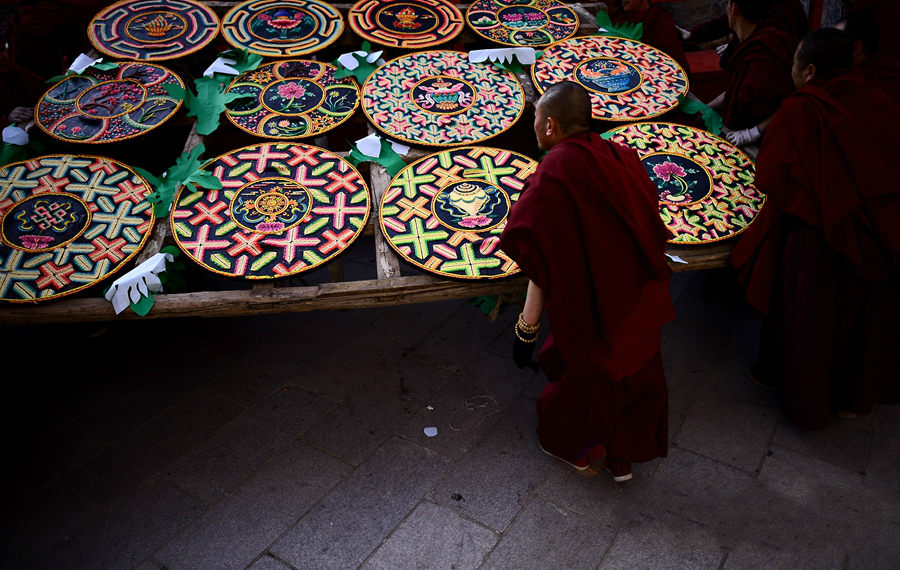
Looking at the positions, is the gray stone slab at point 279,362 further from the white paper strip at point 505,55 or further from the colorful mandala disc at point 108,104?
the white paper strip at point 505,55

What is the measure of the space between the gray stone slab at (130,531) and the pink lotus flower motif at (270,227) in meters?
1.20

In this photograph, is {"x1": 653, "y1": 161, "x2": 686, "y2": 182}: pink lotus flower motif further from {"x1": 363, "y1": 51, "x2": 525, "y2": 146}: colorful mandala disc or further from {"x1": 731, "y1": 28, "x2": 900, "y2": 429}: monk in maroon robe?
{"x1": 363, "y1": 51, "x2": 525, "y2": 146}: colorful mandala disc

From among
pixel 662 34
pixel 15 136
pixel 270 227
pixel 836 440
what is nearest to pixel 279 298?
pixel 270 227

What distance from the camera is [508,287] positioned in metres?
2.46

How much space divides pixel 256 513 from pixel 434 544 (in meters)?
0.77

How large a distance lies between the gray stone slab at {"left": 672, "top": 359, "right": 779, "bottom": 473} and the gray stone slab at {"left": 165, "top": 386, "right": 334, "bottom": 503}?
1.83 meters

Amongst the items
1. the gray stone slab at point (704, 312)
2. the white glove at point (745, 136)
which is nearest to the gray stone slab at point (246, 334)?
the gray stone slab at point (704, 312)

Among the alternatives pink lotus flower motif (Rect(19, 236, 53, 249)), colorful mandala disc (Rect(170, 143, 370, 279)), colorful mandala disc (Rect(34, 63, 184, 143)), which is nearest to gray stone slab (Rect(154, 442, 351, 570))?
colorful mandala disc (Rect(170, 143, 370, 279))

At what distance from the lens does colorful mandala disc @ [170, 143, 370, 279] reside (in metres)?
2.46

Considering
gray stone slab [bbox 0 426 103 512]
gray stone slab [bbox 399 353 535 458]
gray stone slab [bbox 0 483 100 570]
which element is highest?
gray stone slab [bbox 0 483 100 570]

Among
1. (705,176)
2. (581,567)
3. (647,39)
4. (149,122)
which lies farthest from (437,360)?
(647,39)

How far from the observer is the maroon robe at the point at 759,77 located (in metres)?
2.99

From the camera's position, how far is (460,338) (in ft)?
11.5

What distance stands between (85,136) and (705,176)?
3.23 m
